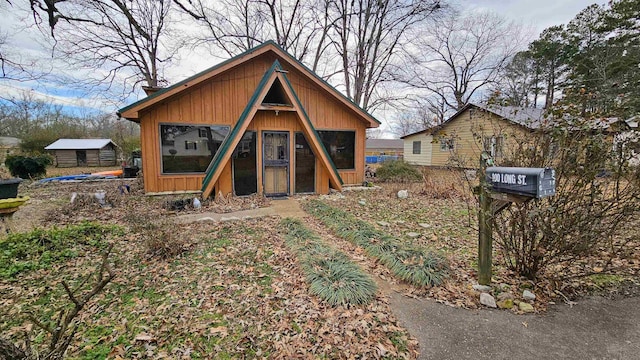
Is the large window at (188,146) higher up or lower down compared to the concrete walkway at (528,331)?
higher up

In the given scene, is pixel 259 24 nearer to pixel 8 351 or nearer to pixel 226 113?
pixel 226 113

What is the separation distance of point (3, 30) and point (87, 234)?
8.54 m

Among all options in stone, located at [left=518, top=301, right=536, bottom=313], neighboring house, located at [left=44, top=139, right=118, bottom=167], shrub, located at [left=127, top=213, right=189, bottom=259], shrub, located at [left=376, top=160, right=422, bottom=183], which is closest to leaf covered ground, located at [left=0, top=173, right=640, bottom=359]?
shrub, located at [left=127, top=213, right=189, bottom=259]

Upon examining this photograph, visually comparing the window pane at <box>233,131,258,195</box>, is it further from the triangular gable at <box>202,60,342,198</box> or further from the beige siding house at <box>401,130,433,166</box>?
the beige siding house at <box>401,130,433,166</box>

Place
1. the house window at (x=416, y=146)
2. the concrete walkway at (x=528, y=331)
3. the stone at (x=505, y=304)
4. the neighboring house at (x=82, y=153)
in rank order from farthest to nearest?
the house window at (x=416, y=146), the neighboring house at (x=82, y=153), the stone at (x=505, y=304), the concrete walkway at (x=528, y=331)

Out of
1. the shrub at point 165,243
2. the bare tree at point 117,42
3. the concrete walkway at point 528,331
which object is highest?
the bare tree at point 117,42

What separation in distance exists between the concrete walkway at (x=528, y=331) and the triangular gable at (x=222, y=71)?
25.9 ft

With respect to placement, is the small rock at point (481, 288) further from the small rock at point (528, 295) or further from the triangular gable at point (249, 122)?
the triangular gable at point (249, 122)

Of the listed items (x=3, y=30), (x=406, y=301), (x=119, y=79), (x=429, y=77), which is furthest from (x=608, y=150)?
(x=429, y=77)

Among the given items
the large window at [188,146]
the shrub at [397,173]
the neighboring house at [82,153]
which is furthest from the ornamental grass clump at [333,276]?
the neighboring house at [82,153]

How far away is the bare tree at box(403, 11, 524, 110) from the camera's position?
21719 millimetres

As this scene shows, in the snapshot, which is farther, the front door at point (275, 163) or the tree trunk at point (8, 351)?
the front door at point (275, 163)

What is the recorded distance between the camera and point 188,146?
8445 mm

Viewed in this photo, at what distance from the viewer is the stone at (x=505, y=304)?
2.89m
